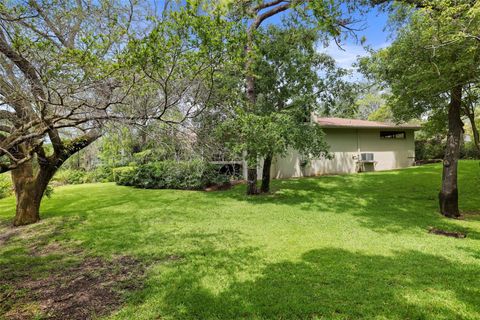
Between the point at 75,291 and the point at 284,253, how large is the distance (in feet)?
11.6

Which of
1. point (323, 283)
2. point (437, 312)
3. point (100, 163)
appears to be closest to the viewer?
point (437, 312)

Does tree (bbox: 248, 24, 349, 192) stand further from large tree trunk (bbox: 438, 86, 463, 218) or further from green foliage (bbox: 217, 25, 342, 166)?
large tree trunk (bbox: 438, 86, 463, 218)

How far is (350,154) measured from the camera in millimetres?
18031

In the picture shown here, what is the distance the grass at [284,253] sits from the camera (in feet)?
11.5

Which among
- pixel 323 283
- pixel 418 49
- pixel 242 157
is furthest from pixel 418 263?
pixel 242 157

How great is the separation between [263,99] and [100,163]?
1561 cm

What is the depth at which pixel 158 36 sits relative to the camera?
11.2 feet

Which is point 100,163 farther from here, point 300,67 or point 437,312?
point 437,312

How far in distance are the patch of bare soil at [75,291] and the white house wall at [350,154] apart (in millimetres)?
12681

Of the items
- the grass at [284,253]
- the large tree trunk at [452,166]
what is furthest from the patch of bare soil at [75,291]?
the large tree trunk at [452,166]

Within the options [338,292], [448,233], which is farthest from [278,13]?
[338,292]

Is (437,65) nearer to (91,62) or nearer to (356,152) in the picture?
(91,62)

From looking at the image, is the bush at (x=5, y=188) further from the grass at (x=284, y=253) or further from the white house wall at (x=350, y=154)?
the white house wall at (x=350, y=154)

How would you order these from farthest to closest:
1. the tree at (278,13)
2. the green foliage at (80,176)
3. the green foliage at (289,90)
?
1. the green foliage at (80,176)
2. the green foliage at (289,90)
3. the tree at (278,13)
